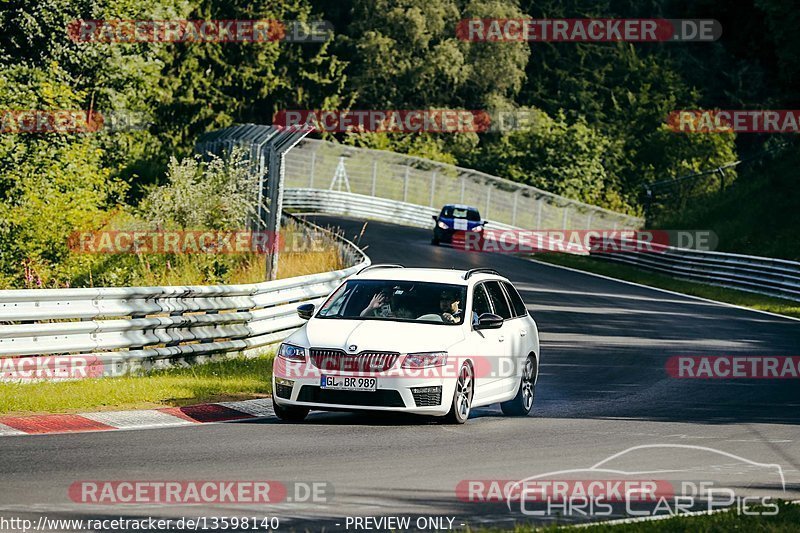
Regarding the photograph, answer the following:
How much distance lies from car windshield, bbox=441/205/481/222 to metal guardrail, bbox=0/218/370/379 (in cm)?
2894

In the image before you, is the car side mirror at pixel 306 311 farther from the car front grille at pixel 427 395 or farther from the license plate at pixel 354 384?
the car front grille at pixel 427 395

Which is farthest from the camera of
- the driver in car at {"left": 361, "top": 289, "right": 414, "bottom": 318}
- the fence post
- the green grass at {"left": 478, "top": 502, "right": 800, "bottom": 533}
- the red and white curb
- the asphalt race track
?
the fence post

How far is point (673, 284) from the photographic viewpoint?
4047 cm

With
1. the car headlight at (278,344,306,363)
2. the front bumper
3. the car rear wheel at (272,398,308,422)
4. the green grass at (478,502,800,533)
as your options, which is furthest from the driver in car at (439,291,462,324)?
the green grass at (478,502,800,533)

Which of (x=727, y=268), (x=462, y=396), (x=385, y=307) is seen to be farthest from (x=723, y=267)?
(x=462, y=396)

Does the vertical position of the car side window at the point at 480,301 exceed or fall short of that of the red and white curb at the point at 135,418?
it exceeds it

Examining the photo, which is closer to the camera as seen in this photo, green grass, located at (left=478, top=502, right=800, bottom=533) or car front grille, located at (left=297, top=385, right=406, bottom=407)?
green grass, located at (left=478, top=502, right=800, bottom=533)

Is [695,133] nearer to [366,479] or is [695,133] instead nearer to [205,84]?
[205,84]

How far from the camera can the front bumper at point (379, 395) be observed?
13.0 meters

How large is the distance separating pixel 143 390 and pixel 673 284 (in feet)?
92.1

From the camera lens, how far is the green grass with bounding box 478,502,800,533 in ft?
27.2

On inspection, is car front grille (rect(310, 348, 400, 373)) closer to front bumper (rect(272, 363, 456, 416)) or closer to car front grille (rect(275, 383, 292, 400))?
front bumper (rect(272, 363, 456, 416))

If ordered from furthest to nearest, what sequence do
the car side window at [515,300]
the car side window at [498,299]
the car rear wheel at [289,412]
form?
the car side window at [515,300], the car side window at [498,299], the car rear wheel at [289,412]

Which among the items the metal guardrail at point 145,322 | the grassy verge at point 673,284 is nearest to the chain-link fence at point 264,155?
the metal guardrail at point 145,322
